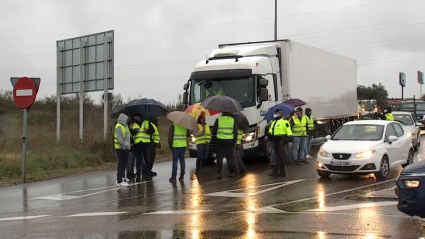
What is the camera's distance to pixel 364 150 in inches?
472

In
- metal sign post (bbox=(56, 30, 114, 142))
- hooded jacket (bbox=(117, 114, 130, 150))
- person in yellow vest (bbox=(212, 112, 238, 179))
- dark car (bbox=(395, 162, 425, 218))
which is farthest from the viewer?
metal sign post (bbox=(56, 30, 114, 142))

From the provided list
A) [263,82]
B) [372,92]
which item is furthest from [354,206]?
[372,92]

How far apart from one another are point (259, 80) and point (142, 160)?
14.1 feet

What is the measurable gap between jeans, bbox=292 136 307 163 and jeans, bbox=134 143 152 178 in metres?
4.70

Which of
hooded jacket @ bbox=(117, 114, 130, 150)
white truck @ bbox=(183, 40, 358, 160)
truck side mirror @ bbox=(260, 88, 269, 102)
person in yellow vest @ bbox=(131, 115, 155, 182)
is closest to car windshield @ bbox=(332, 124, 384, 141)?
truck side mirror @ bbox=(260, 88, 269, 102)

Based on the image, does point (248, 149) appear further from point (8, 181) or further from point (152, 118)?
point (8, 181)

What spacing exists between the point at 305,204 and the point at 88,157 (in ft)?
36.9

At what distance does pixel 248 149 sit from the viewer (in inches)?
611

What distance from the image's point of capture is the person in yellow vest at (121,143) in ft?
41.3

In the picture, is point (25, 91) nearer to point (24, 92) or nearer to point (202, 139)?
point (24, 92)

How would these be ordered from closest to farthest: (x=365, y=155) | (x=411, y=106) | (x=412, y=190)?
(x=412, y=190) < (x=365, y=155) < (x=411, y=106)

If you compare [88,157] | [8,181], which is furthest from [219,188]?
[88,157]

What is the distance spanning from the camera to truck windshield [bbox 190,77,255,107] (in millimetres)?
15508

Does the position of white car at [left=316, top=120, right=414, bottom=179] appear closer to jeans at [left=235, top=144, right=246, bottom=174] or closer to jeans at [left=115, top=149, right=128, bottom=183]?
jeans at [left=235, top=144, right=246, bottom=174]
